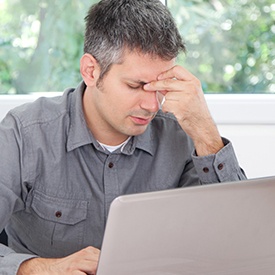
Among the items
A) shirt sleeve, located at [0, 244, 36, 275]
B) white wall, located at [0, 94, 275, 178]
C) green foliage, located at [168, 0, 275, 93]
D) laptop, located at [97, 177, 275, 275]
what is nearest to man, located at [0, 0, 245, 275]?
shirt sleeve, located at [0, 244, 36, 275]

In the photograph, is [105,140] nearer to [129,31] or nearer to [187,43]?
[129,31]

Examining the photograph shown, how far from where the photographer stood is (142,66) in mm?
1842

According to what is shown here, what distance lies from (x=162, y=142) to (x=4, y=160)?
44 cm

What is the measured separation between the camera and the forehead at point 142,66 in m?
1.84

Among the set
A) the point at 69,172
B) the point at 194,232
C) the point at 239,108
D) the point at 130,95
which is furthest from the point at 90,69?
the point at 239,108

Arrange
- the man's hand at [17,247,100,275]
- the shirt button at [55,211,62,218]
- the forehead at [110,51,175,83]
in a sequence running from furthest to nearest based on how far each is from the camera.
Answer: the shirt button at [55,211,62,218]
the forehead at [110,51,175,83]
the man's hand at [17,247,100,275]

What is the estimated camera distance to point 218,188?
127 centimetres

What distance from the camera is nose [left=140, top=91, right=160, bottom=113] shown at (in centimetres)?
186

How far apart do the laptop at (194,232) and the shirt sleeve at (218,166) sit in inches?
23.1

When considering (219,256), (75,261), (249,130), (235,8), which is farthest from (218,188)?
(235,8)

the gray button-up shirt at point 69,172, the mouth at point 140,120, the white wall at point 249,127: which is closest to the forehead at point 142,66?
the mouth at point 140,120

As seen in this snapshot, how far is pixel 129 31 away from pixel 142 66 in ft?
0.30

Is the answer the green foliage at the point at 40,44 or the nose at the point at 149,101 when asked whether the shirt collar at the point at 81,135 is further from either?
the green foliage at the point at 40,44

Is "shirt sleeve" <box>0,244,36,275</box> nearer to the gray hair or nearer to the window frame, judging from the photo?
the gray hair
